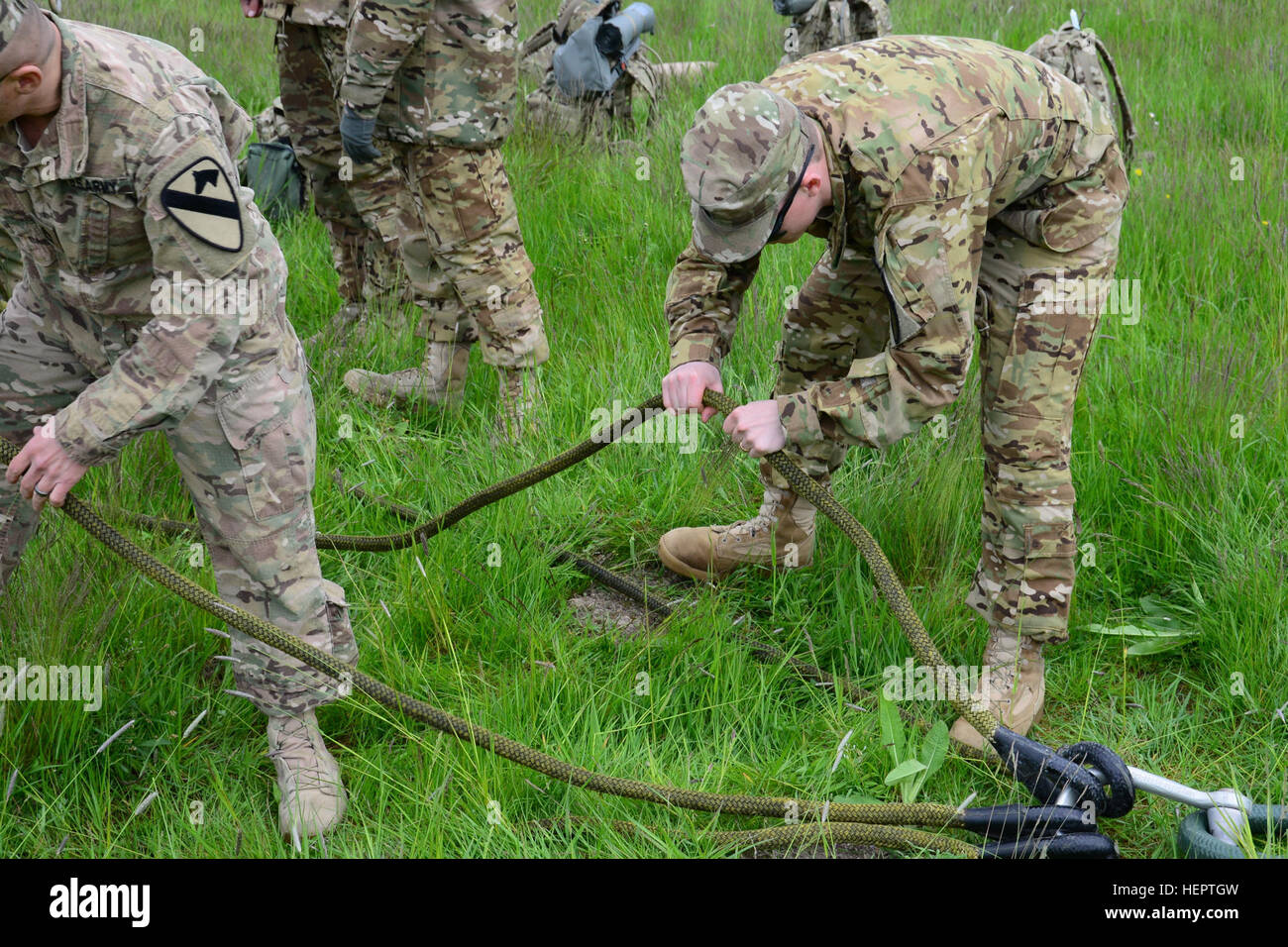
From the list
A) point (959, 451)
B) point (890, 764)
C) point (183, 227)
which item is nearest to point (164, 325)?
point (183, 227)

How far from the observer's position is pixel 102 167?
80.0 inches

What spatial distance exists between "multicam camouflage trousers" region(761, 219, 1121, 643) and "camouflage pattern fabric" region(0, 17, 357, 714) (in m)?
1.33

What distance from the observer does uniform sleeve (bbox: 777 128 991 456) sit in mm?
2236

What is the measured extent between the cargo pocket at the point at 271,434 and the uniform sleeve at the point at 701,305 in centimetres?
92

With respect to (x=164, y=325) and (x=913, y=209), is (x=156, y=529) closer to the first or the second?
(x=164, y=325)

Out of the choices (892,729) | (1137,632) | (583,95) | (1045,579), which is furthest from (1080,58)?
(892,729)

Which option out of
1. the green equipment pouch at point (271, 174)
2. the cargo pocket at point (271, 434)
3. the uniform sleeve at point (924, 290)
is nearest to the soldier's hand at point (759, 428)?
the uniform sleeve at point (924, 290)

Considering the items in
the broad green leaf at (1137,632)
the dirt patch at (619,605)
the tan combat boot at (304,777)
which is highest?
the broad green leaf at (1137,632)

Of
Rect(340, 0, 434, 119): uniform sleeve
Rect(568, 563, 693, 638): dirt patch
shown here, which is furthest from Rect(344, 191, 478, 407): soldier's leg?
Rect(568, 563, 693, 638): dirt patch

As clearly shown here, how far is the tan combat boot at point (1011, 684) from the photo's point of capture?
8.93 feet

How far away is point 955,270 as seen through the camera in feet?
7.41

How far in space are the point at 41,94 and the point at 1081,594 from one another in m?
2.83

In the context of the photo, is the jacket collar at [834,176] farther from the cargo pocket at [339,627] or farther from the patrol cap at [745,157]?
the cargo pocket at [339,627]

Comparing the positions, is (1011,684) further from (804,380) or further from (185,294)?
(185,294)
